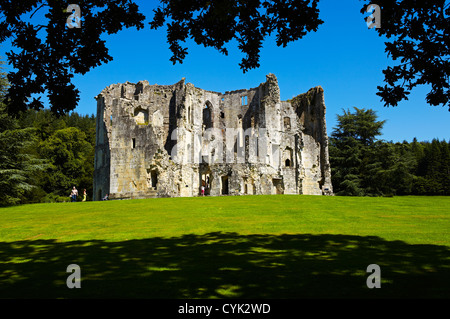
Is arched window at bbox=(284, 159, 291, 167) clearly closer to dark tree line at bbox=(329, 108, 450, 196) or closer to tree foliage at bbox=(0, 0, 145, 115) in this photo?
dark tree line at bbox=(329, 108, 450, 196)

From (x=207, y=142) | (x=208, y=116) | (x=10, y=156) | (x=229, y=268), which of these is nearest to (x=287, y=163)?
(x=207, y=142)

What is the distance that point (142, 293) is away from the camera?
5938 mm

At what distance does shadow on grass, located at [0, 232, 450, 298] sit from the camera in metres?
5.97

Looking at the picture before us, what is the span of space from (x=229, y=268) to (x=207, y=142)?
42.0 meters

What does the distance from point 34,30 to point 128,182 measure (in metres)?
32.3

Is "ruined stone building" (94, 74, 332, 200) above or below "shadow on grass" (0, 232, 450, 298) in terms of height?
above

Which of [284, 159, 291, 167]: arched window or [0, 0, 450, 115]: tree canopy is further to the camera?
[284, 159, 291, 167]: arched window

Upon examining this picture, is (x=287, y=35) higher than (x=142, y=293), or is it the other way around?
(x=287, y=35)

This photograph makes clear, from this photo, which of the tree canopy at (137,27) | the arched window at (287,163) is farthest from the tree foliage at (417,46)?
the arched window at (287,163)

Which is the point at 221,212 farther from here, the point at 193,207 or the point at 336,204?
the point at 336,204

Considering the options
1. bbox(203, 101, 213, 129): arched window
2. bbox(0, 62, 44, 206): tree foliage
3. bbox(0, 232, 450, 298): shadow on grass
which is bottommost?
bbox(0, 232, 450, 298): shadow on grass

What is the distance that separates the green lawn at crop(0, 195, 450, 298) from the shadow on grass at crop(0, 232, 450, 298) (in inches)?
0.8

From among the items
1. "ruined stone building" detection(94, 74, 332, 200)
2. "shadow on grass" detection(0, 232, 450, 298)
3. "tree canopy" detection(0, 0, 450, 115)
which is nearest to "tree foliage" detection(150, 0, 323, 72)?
"tree canopy" detection(0, 0, 450, 115)
